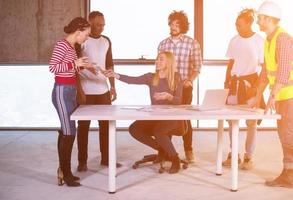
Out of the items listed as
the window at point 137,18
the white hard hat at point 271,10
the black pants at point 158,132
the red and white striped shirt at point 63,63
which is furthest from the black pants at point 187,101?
the window at point 137,18

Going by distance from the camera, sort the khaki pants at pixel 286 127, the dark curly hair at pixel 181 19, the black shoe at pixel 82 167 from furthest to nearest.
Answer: the dark curly hair at pixel 181 19 → the black shoe at pixel 82 167 → the khaki pants at pixel 286 127

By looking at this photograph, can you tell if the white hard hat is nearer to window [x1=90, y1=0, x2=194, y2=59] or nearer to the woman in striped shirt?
the woman in striped shirt

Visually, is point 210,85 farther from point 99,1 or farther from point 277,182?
point 277,182

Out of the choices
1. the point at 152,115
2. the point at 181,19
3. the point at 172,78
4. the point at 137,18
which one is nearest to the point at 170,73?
the point at 172,78

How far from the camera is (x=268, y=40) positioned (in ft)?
15.3

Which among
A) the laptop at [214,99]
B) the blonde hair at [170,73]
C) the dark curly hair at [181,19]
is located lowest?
the laptop at [214,99]

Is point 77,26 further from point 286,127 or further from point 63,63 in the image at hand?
point 286,127

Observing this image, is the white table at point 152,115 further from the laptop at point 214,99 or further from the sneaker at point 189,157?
the sneaker at point 189,157

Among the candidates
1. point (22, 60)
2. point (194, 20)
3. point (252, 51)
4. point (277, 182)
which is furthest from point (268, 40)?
point (22, 60)

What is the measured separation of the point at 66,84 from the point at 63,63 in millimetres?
192

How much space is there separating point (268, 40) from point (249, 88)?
0.93 metres

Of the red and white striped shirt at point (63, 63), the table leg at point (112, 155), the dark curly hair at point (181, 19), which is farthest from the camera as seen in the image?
the dark curly hair at point (181, 19)

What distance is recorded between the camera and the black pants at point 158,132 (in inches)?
202

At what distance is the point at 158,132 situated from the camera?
5.13 meters
